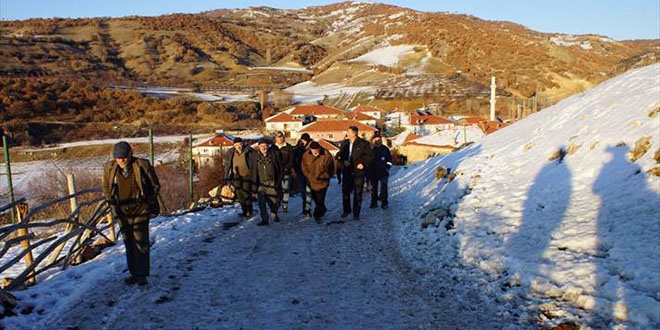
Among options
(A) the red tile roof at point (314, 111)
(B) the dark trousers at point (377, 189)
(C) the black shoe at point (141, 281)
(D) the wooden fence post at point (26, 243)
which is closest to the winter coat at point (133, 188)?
(C) the black shoe at point (141, 281)

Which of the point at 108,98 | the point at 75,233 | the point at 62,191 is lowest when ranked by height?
the point at 62,191

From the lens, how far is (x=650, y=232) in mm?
5320

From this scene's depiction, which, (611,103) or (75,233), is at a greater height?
(611,103)

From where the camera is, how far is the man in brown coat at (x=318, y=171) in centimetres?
981

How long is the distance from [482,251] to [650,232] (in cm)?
209

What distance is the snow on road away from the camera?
490 cm

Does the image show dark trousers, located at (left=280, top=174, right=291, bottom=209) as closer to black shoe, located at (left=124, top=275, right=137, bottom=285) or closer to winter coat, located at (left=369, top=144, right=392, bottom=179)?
winter coat, located at (left=369, top=144, right=392, bottom=179)

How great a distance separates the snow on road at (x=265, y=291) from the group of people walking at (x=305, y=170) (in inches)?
54.8

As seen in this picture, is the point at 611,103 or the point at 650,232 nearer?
the point at 650,232

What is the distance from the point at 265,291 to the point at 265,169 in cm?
407

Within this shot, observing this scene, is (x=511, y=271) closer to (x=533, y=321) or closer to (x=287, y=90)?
(x=533, y=321)

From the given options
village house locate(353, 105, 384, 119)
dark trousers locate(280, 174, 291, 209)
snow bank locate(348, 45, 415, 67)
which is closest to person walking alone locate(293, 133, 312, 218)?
dark trousers locate(280, 174, 291, 209)

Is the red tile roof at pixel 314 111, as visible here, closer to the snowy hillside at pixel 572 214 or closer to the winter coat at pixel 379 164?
the snowy hillside at pixel 572 214

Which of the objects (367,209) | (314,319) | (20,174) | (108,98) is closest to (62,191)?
(20,174)
